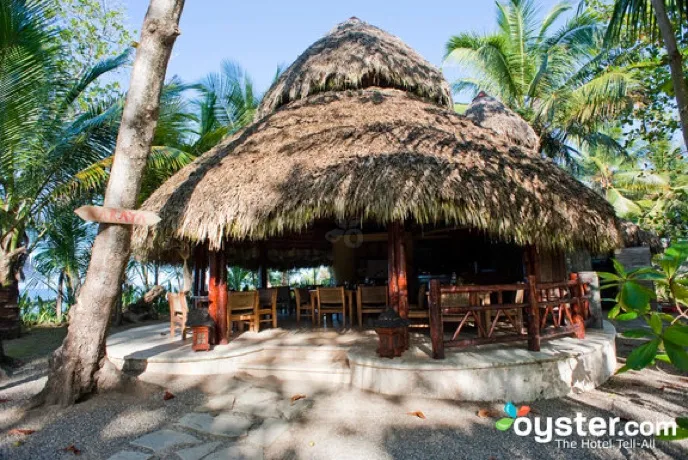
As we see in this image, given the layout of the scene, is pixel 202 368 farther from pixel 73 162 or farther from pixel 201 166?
pixel 73 162

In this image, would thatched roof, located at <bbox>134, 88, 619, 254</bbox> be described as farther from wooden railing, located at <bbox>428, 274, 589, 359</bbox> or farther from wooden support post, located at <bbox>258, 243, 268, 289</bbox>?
wooden support post, located at <bbox>258, 243, 268, 289</bbox>

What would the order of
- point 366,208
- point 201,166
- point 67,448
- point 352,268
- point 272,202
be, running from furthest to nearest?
point 352,268 → point 201,166 → point 272,202 → point 366,208 → point 67,448

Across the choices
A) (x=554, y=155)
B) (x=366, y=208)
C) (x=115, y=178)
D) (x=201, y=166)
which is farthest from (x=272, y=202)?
(x=554, y=155)

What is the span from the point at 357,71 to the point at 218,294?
16.9ft

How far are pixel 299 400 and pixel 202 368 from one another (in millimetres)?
1487

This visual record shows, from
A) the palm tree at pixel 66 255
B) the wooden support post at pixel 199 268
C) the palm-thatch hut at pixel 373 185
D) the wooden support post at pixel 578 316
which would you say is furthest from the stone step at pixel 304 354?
the palm tree at pixel 66 255

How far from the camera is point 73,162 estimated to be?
7.18 metres

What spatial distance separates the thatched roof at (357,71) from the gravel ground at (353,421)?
19.1 ft

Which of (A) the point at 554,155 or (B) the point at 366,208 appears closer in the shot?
(B) the point at 366,208

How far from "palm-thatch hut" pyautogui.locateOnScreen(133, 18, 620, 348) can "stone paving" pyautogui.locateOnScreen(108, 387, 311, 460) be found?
1.85 meters

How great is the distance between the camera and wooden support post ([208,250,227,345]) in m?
5.42

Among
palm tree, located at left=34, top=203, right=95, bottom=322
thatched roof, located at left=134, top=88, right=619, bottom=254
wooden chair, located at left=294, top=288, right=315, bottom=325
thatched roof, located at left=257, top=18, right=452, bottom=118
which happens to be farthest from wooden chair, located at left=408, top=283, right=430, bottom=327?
palm tree, located at left=34, top=203, right=95, bottom=322

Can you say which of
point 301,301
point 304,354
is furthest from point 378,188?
point 301,301

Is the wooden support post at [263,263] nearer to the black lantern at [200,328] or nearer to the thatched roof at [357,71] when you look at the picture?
the thatched roof at [357,71]
